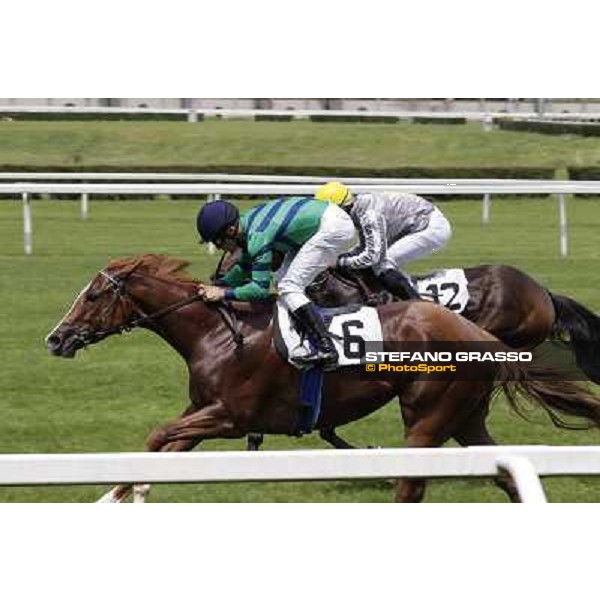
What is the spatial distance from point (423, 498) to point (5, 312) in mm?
4500

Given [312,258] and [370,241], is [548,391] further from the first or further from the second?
[312,258]

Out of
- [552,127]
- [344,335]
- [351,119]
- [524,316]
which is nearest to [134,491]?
[344,335]

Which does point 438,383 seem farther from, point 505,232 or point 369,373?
point 505,232

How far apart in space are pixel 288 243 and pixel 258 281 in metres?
0.19

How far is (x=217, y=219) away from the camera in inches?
202

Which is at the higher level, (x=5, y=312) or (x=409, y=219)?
(x=409, y=219)

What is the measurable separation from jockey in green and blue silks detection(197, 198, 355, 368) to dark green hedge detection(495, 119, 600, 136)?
2236 mm

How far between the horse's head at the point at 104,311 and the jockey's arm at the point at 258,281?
381 mm

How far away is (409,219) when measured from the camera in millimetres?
5738

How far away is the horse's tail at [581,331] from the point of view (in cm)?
582

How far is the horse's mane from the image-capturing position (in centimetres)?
534

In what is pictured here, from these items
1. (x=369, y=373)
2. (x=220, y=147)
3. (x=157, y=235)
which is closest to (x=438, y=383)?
(x=369, y=373)

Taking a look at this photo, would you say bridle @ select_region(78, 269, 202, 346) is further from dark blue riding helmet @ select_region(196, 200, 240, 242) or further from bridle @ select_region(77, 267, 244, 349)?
dark blue riding helmet @ select_region(196, 200, 240, 242)

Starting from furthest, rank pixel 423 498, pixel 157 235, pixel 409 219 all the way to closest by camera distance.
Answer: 1. pixel 157 235
2. pixel 409 219
3. pixel 423 498
